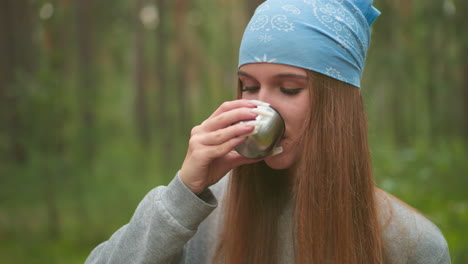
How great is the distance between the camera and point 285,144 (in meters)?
1.49

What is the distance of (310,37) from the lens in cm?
141

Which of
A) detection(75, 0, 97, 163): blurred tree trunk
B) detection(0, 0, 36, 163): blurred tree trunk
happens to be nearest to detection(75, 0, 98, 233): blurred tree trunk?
detection(75, 0, 97, 163): blurred tree trunk

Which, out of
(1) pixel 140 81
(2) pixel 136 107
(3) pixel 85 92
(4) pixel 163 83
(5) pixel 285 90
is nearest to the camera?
(5) pixel 285 90

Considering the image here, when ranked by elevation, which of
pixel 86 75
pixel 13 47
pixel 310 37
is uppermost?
pixel 13 47

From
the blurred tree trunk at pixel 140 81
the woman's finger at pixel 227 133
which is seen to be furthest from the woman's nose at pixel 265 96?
the blurred tree trunk at pixel 140 81

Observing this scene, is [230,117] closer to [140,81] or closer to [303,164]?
[303,164]

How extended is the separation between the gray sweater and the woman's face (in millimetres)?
340

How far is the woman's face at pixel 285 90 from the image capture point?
1.40m

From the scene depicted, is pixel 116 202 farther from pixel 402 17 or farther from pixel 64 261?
pixel 402 17

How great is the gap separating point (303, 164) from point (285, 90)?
25 centimetres

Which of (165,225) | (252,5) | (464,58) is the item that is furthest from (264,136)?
(464,58)

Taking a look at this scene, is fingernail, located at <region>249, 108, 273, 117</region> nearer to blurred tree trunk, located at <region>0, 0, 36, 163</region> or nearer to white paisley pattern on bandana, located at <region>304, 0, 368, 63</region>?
white paisley pattern on bandana, located at <region>304, 0, 368, 63</region>

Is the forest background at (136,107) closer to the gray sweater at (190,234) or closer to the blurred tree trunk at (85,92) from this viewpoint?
the blurred tree trunk at (85,92)

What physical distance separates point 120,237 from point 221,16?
823 centimetres
